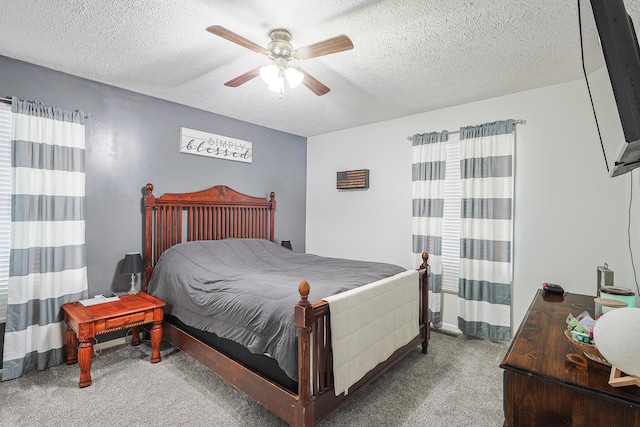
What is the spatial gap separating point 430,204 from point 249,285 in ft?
7.55

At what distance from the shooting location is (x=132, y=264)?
291 centimetres

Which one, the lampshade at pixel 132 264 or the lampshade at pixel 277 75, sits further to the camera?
the lampshade at pixel 132 264

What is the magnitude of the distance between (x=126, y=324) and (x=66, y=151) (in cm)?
155

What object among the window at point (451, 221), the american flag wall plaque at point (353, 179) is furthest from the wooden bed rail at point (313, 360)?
the american flag wall plaque at point (353, 179)

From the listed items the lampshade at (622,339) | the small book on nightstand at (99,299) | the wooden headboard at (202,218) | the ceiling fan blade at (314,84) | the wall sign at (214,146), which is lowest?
the small book on nightstand at (99,299)

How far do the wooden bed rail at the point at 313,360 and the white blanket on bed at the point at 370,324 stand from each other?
59mm

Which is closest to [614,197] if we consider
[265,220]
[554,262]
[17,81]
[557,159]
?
[557,159]

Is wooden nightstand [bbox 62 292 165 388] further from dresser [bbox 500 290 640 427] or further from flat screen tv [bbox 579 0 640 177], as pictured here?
flat screen tv [bbox 579 0 640 177]

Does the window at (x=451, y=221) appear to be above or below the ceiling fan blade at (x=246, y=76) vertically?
below

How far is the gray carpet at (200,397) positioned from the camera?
6.51 ft

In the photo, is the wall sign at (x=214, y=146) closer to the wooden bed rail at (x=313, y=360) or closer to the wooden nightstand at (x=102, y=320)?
the wooden nightstand at (x=102, y=320)

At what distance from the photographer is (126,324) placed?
2492mm

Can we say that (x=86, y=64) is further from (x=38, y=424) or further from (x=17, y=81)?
(x=38, y=424)

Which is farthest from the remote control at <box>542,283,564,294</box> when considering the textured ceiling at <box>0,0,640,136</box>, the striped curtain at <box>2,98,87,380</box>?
the striped curtain at <box>2,98,87,380</box>
